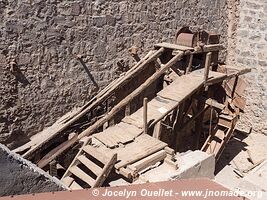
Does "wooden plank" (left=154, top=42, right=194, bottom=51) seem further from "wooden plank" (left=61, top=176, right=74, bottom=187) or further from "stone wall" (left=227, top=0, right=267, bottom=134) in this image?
"wooden plank" (left=61, top=176, right=74, bottom=187)

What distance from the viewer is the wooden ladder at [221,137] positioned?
760 cm

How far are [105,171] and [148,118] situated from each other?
4.65 feet

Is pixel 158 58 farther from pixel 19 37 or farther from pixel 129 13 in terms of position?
pixel 19 37

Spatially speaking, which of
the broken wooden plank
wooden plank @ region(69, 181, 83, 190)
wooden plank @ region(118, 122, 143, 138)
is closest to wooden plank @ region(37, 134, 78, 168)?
wooden plank @ region(69, 181, 83, 190)

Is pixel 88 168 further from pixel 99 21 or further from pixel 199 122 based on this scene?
pixel 199 122

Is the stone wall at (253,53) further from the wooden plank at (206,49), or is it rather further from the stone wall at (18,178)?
the stone wall at (18,178)

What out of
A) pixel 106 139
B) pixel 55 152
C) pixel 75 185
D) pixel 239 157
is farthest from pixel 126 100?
pixel 239 157

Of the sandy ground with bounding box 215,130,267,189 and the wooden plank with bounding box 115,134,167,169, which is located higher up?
the wooden plank with bounding box 115,134,167,169

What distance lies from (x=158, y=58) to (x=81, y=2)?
1.86 metres

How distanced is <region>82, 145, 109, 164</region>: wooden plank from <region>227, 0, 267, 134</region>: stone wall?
463 cm

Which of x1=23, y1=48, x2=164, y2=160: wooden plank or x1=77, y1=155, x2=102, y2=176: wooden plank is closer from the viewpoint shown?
x1=77, y1=155, x2=102, y2=176: wooden plank

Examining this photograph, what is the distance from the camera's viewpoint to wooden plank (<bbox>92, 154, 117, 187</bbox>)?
17.2 feet

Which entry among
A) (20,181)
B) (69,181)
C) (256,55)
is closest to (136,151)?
(69,181)

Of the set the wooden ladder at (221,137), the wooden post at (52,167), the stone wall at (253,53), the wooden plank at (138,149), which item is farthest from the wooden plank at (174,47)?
the wooden post at (52,167)
